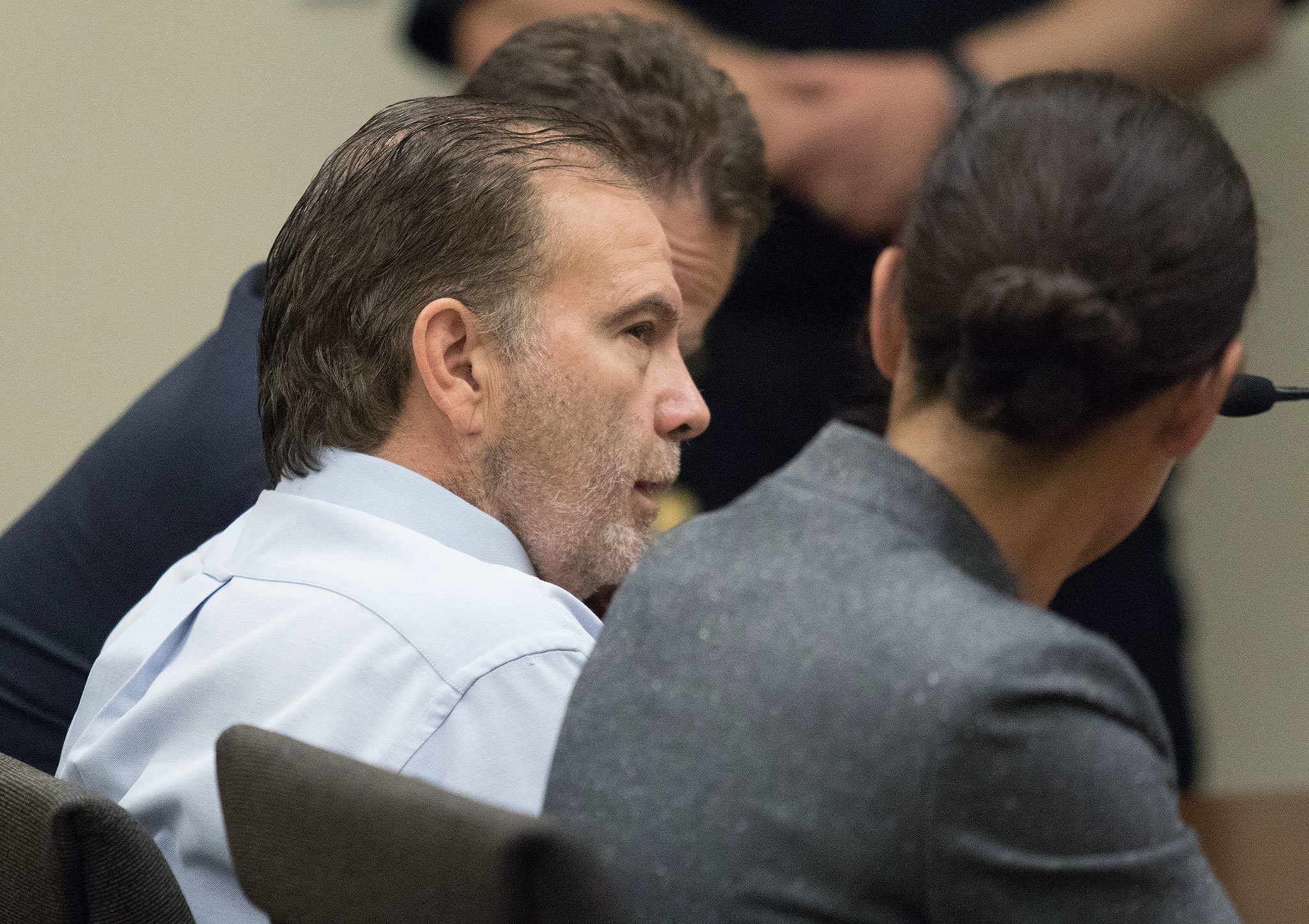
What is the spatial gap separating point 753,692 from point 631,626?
91 mm

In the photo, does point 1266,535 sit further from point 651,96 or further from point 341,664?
point 341,664

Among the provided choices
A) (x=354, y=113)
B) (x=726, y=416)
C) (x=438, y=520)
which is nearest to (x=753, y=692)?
(x=438, y=520)

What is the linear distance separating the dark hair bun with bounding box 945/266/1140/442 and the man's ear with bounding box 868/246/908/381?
0.06 m

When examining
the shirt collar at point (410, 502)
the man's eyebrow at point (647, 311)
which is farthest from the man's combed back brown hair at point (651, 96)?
the shirt collar at point (410, 502)

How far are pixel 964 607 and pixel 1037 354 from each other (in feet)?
0.39

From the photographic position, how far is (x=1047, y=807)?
0.53 metres

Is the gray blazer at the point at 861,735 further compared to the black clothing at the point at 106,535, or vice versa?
the black clothing at the point at 106,535

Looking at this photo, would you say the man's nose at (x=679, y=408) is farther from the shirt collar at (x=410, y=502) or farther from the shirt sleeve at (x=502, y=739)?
the shirt sleeve at (x=502, y=739)

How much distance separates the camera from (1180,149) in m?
0.60

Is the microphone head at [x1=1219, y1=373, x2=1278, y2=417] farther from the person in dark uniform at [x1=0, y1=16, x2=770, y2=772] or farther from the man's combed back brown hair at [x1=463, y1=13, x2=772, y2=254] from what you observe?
the man's combed back brown hair at [x1=463, y1=13, x2=772, y2=254]

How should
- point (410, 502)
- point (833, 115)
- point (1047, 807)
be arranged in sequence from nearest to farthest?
1. point (1047, 807)
2. point (410, 502)
3. point (833, 115)

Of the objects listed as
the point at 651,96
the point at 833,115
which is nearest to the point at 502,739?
A: the point at 651,96

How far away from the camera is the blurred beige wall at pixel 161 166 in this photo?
6.80ft

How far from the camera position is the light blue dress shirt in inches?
31.3
